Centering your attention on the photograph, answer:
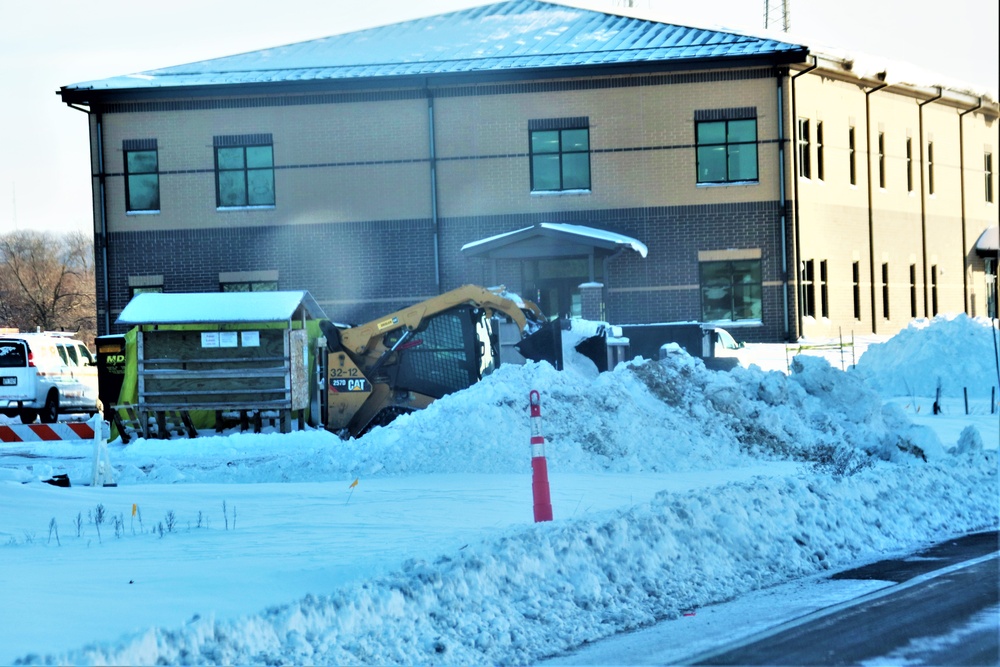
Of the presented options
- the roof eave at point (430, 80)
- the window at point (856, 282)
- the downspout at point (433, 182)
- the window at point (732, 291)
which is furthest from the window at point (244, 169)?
the window at point (856, 282)

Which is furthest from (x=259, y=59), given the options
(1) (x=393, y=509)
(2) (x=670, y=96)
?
(1) (x=393, y=509)

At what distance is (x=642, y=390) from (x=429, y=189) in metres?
19.5

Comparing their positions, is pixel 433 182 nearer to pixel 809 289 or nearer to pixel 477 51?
pixel 477 51

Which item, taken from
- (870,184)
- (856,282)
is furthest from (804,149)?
(856,282)

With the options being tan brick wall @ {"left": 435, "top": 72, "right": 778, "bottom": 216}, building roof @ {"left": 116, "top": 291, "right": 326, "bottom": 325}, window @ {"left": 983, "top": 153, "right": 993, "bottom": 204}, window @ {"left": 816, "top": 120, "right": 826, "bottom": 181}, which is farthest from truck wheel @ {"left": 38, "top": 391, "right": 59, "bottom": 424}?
window @ {"left": 983, "top": 153, "right": 993, "bottom": 204}

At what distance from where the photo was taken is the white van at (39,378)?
2791cm

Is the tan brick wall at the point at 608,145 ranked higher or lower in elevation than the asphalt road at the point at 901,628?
higher

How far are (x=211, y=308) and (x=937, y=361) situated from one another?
15.3 meters

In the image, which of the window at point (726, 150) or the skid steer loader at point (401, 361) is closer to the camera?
the skid steer loader at point (401, 361)

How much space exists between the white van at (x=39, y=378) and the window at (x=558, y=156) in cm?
1309

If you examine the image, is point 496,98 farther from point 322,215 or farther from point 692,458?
point 692,458

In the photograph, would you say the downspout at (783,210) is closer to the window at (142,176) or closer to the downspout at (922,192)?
the downspout at (922,192)

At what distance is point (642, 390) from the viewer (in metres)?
17.5

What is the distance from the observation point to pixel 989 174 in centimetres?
4684
